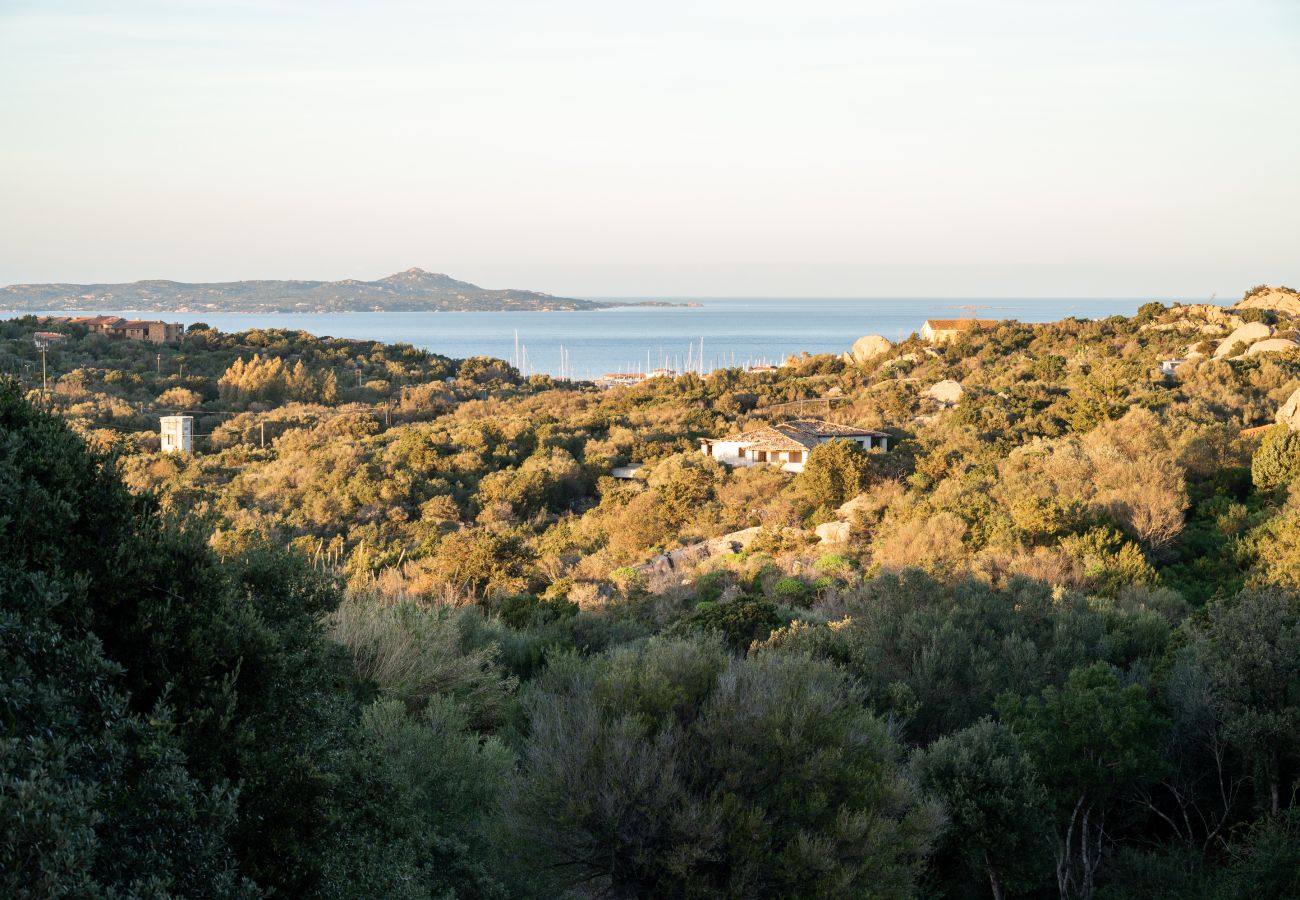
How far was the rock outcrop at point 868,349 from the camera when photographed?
70125 millimetres

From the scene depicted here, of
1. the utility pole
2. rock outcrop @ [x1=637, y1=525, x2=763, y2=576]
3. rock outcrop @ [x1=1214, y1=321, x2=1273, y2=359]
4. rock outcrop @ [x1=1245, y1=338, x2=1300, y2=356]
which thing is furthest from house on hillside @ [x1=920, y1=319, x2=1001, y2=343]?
the utility pole

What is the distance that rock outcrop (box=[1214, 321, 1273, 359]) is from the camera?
49.0m

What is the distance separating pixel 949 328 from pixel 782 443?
42667mm

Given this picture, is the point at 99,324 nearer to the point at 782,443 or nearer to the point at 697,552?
the point at 782,443

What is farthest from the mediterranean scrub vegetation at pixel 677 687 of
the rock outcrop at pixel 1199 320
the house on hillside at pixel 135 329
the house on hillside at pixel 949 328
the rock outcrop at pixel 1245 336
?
the house on hillside at pixel 135 329

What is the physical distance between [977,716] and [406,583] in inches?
475

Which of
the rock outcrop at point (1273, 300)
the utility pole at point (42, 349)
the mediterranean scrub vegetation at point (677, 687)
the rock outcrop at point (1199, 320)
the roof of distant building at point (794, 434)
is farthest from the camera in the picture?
the rock outcrop at point (1273, 300)

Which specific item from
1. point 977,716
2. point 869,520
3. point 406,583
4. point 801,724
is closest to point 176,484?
point 406,583

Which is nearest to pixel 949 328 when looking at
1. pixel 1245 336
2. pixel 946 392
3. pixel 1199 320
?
pixel 1199 320

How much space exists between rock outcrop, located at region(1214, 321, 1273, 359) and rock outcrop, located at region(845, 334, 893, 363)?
874 inches

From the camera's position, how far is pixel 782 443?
38500mm

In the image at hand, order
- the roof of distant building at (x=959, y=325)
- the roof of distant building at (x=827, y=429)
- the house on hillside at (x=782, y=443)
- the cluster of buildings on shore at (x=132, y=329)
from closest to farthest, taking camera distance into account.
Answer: the house on hillside at (x=782, y=443)
the roof of distant building at (x=827, y=429)
the cluster of buildings on shore at (x=132, y=329)
the roof of distant building at (x=959, y=325)

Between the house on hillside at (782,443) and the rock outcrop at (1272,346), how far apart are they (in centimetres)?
1770

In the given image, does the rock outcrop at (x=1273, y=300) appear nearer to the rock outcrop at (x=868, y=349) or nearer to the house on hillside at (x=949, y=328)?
the house on hillside at (x=949, y=328)
